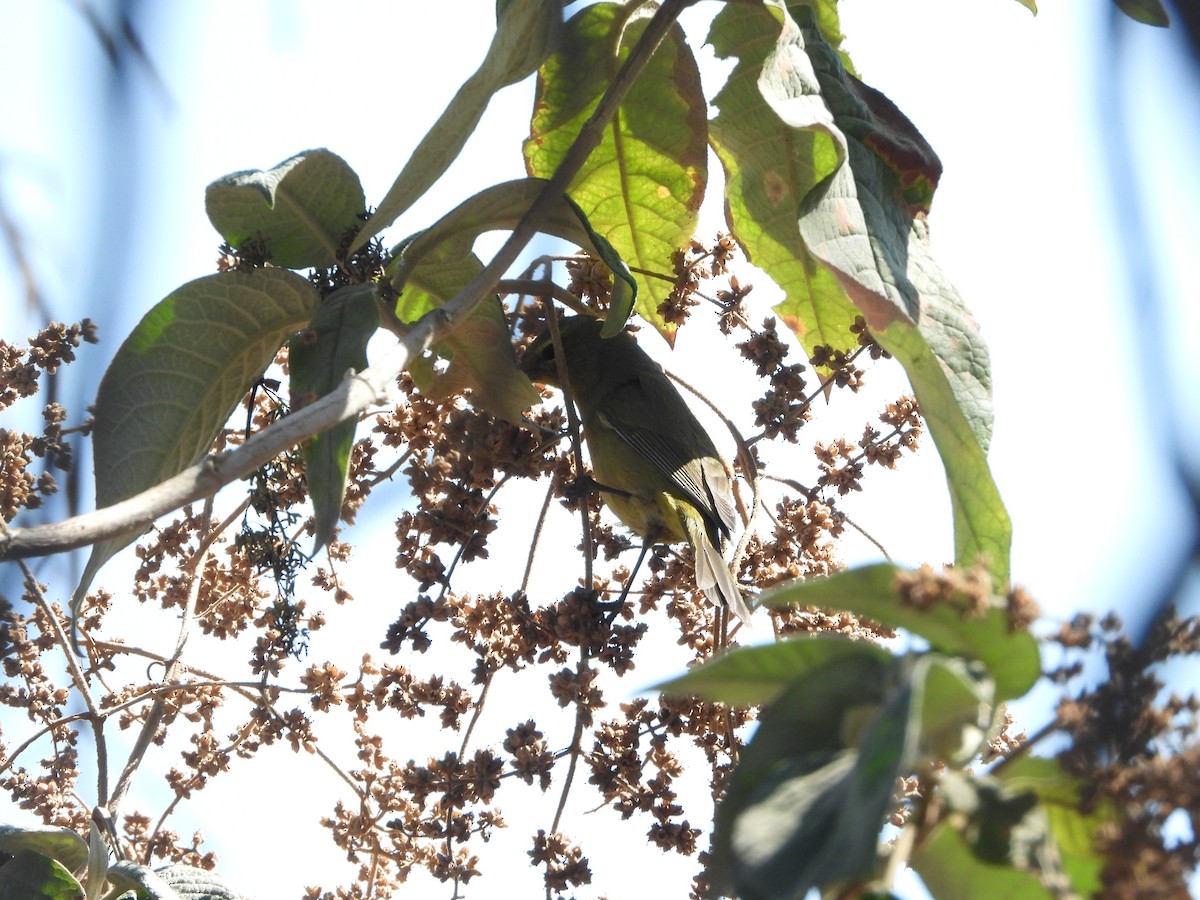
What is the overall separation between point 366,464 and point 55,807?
105 cm

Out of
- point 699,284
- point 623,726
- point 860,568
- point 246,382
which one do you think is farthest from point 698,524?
point 860,568

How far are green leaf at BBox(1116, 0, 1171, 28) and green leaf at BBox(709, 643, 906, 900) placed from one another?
4.20ft

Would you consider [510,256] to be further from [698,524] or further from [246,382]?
[698,524]

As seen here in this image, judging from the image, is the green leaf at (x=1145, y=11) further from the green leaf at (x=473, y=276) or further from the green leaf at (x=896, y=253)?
the green leaf at (x=473, y=276)

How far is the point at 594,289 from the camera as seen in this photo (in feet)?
8.44

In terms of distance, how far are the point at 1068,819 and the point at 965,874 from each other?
0.30 ft

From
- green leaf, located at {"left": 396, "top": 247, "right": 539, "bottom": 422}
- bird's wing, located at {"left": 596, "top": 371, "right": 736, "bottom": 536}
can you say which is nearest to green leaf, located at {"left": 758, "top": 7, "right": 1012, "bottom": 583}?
green leaf, located at {"left": 396, "top": 247, "right": 539, "bottom": 422}

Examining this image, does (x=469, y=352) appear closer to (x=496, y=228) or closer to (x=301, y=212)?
(x=496, y=228)

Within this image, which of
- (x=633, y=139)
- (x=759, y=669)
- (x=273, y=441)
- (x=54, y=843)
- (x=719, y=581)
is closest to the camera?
(x=759, y=669)

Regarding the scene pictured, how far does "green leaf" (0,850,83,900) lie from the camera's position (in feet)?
5.97

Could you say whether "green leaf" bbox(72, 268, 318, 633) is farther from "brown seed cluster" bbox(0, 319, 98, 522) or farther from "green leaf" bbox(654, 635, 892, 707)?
"green leaf" bbox(654, 635, 892, 707)

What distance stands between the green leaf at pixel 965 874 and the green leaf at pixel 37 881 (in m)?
1.54

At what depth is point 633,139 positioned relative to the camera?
2377 mm

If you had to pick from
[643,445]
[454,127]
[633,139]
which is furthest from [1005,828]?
[643,445]
